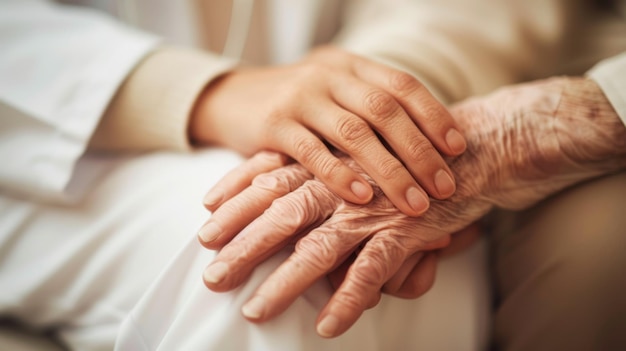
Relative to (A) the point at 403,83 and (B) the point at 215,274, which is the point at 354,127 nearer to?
(A) the point at 403,83

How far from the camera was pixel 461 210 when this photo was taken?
60 cm

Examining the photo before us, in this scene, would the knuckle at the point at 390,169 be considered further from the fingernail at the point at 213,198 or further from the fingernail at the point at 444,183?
the fingernail at the point at 213,198

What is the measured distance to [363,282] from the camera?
1.59ft

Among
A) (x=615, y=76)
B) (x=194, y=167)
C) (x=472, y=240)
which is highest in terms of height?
(x=615, y=76)

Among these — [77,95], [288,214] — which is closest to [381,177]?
[288,214]

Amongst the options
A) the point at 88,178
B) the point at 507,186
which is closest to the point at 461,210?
the point at 507,186

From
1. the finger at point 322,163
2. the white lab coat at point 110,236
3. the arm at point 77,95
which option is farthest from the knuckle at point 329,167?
the arm at point 77,95

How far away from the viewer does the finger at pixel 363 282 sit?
0.47 metres

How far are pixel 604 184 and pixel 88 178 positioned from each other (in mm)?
744

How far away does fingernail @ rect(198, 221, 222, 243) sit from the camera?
503 millimetres

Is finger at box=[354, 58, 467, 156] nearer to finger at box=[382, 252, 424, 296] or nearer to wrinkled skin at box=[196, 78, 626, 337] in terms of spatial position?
Answer: wrinkled skin at box=[196, 78, 626, 337]

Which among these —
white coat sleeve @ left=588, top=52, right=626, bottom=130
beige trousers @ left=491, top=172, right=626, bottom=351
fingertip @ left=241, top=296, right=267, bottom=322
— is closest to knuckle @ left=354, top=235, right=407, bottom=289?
fingertip @ left=241, top=296, right=267, bottom=322

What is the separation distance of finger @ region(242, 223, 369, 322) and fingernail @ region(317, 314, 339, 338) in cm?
4

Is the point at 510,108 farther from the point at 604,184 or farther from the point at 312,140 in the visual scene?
the point at 312,140
